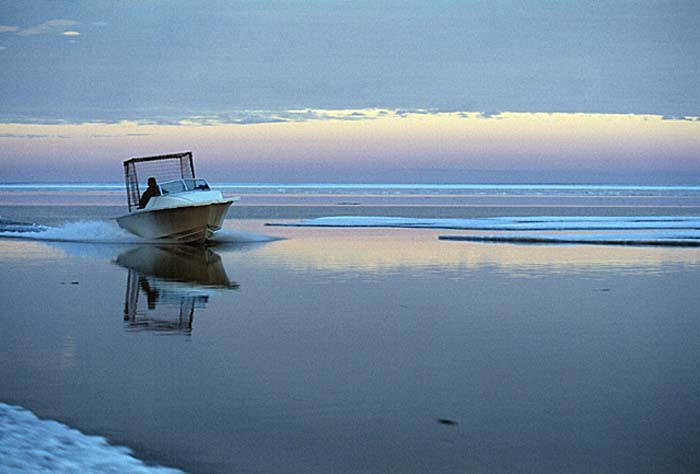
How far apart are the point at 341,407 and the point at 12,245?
66.3 feet

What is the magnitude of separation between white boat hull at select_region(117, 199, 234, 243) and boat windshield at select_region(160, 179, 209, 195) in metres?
0.77

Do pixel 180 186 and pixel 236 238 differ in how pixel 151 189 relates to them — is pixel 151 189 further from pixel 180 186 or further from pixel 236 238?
pixel 236 238

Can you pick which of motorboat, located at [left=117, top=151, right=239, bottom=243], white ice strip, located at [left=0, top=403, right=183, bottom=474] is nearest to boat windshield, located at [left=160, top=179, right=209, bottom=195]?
motorboat, located at [left=117, top=151, right=239, bottom=243]

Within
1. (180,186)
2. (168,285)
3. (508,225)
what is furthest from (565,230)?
(168,285)

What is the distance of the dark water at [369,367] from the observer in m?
6.26

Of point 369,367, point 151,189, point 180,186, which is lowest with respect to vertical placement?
point 369,367

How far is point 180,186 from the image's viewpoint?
2617 centimetres

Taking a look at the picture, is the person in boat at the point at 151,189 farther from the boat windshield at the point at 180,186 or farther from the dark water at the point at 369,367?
the dark water at the point at 369,367

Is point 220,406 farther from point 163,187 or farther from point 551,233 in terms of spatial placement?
point 551,233

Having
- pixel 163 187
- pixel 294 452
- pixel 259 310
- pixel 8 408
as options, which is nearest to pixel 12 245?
pixel 163 187

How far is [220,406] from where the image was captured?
23.7 feet

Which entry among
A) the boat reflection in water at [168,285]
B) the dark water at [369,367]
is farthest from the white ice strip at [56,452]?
the boat reflection in water at [168,285]

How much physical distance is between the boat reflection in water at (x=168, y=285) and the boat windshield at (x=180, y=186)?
2.28 m

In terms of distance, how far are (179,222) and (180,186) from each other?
1171mm
